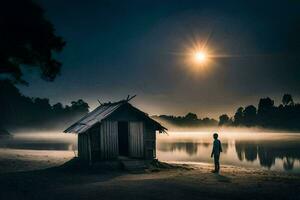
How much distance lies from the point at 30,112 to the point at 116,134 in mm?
150986

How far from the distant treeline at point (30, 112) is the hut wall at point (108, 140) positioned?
315 ft

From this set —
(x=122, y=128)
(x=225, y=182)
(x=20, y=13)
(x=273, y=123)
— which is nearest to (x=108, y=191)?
(x=225, y=182)

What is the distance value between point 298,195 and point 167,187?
655 cm

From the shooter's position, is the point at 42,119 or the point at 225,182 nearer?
the point at 225,182

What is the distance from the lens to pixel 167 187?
62.1 feet

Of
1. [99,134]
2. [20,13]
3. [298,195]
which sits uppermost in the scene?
[20,13]

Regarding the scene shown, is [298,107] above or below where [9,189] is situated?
above

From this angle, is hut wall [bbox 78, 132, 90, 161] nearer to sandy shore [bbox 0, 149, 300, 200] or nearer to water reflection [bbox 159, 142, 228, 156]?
sandy shore [bbox 0, 149, 300, 200]

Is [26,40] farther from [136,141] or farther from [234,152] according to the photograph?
[234,152]

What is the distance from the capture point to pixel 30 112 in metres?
170

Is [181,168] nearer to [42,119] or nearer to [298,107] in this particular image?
[298,107]

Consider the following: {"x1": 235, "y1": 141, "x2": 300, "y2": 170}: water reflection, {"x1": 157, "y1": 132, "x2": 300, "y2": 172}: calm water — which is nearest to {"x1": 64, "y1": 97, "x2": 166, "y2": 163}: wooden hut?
{"x1": 157, "y1": 132, "x2": 300, "y2": 172}: calm water

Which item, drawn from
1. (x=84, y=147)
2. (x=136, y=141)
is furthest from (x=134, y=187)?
(x=84, y=147)

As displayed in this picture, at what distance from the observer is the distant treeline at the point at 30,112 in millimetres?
133163
